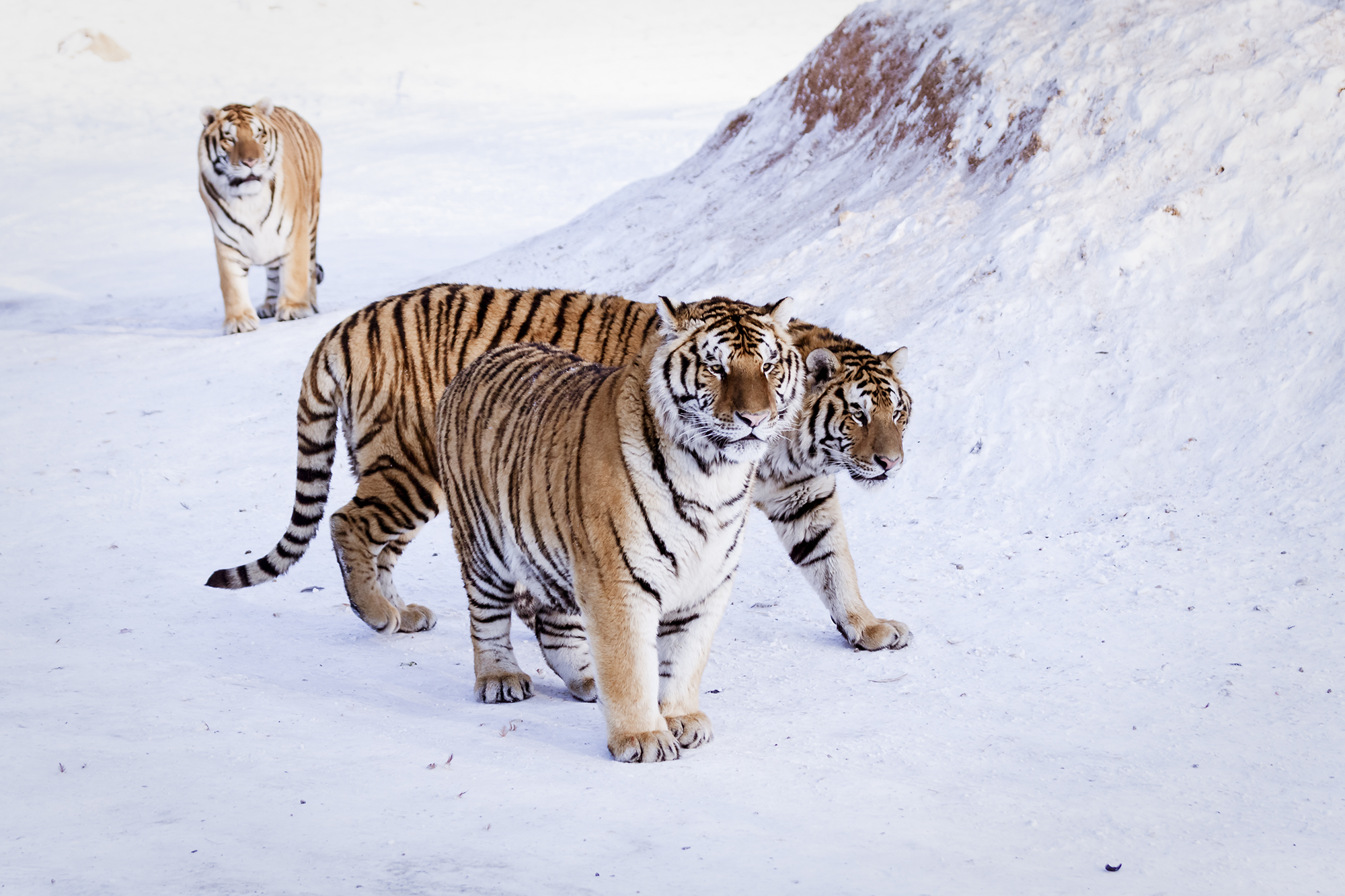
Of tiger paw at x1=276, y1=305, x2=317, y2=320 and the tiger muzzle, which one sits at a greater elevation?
the tiger muzzle

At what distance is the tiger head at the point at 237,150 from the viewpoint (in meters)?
7.55

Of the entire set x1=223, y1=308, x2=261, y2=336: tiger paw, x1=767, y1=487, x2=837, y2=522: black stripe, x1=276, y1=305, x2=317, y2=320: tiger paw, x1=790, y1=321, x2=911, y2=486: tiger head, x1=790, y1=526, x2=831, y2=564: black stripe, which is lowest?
x1=223, y1=308, x2=261, y2=336: tiger paw

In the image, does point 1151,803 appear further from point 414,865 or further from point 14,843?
point 14,843

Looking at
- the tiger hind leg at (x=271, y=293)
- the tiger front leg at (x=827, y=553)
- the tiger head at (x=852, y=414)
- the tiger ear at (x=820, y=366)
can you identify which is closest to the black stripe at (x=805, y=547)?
the tiger front leg at (x=827, y=553)

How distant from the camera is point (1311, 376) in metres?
4.35

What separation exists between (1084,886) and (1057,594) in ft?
5.46

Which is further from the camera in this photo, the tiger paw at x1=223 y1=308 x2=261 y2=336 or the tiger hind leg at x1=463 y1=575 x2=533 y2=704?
the tiger paw at x1=223 y1=308 x2=261 y2=336

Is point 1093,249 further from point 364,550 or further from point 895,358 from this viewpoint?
point 364,550

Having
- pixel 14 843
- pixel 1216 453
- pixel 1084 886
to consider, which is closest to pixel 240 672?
pixel 14 843

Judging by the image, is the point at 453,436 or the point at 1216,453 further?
the point at 1216,453

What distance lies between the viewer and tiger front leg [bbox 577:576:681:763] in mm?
2633

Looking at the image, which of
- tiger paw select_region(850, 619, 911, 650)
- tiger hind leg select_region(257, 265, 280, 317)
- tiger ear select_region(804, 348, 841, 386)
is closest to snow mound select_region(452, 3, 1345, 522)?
tiger paw select_region(850, 619, 911, 650)

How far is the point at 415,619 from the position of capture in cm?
382

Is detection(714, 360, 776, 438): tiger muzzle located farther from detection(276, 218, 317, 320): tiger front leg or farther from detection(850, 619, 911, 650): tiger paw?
detection(276, 218, 317, 320): tiger front leg
